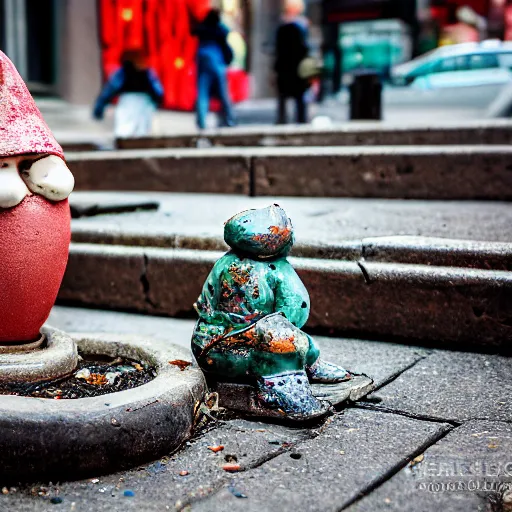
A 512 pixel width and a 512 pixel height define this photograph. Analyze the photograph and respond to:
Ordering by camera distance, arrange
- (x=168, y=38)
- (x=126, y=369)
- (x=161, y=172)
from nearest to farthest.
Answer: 1. (x=126, y=369)
2. (x=161, y=172)
3. (x=168, y=38)

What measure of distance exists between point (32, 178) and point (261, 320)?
0.97 meters

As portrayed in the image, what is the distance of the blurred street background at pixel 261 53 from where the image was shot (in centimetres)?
1204

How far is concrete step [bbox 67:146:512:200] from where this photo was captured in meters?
5.34

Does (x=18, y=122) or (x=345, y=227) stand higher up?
(x=18, y=122)

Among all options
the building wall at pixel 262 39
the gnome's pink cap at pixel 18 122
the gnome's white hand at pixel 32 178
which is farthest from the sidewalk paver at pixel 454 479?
the building wall at pixel 262 39

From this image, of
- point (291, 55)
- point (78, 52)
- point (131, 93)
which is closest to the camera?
point (131, 93)

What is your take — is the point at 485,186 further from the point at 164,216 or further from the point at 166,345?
the point at 166,345

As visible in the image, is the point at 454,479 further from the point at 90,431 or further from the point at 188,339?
the point at 188,339

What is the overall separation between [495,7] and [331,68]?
10908mm

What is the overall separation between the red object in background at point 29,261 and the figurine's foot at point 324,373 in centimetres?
Result: 105

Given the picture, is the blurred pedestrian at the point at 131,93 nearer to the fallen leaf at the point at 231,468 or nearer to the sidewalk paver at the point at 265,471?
the sidewalk paver at the point at 265,471

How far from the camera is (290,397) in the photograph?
246 cm

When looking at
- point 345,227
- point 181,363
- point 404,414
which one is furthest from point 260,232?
point 345,227

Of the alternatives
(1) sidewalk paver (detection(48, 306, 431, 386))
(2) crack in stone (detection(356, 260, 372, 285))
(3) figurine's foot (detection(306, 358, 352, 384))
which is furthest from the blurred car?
(3) figurine's foot (detection(306, 358, 352, 384))
